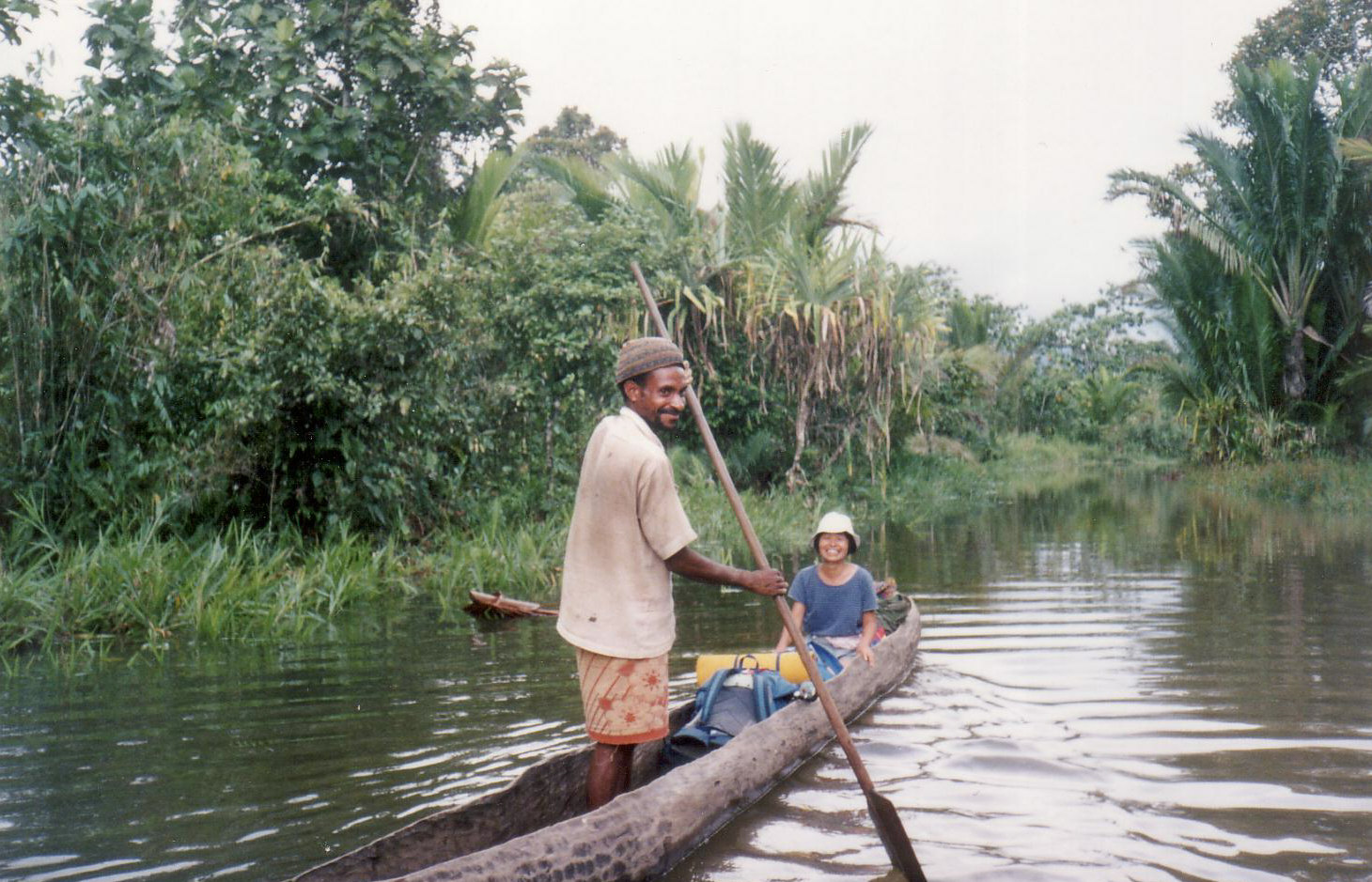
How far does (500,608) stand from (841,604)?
2.75 metres

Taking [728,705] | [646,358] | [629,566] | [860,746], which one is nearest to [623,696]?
[629,566]

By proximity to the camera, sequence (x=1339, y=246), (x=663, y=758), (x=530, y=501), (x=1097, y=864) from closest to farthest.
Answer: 1. (x=1097, y=864)
2. (x=663, y=758)
3. (x=530, y=501)
4. (x=1339, y=246)

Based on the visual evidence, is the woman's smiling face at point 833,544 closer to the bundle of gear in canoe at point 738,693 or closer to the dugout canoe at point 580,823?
the bundle of gear in canoe at point 738,693

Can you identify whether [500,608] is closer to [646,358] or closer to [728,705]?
[728,705]

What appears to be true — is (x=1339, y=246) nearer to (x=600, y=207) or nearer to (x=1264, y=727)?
(x=600, y=207)

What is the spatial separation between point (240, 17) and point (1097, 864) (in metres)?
10.7

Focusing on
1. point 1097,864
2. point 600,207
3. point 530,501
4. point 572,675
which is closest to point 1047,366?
point 600,207

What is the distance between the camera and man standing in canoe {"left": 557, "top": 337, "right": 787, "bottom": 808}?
372 centimetres

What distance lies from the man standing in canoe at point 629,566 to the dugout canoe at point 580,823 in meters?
0.22

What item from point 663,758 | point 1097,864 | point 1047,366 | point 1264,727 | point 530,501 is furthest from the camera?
point 1047,366

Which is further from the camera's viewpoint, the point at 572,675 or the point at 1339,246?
the point at 1339,246

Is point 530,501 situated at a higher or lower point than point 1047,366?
lower

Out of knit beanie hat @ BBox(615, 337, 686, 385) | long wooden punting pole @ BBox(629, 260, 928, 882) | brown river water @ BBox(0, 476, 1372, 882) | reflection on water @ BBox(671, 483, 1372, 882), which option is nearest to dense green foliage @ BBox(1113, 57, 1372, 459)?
reflection on water @ BBox(671, 483, 1372, 882)

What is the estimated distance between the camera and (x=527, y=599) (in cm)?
891
